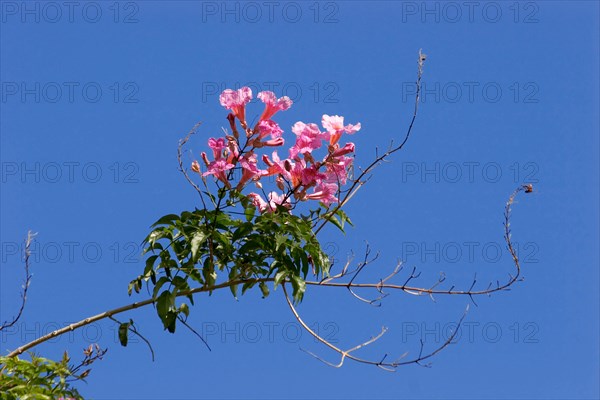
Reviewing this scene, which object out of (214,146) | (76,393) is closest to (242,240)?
(214,146)

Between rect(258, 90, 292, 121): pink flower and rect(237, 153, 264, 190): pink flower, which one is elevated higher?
rect(258, 90, 292, 121): pink flower

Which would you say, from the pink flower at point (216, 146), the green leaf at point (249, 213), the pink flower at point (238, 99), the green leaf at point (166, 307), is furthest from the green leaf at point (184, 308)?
the pink flower at point (238, 99)

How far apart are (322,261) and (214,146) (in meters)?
0.62

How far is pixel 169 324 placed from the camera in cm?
297

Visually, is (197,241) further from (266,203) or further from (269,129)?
(269,129)

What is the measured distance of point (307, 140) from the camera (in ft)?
10.0

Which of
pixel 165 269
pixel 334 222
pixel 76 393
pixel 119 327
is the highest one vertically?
pixel 334 222

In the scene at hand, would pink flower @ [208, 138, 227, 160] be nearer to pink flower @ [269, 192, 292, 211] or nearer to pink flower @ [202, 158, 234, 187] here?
pink flower @ [202, 158, 234, 187]

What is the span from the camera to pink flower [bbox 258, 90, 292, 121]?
300 cm

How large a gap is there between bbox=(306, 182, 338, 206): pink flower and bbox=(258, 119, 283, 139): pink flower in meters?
0.27

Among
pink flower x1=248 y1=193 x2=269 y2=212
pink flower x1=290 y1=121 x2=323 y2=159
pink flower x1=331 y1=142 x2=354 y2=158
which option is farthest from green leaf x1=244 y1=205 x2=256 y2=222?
pink flower x1=331 y1=142 x2=354 y2=158

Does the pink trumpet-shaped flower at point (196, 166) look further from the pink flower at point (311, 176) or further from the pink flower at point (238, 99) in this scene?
the pink flower at point (311, 176)

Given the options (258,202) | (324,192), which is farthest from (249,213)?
(324,192)

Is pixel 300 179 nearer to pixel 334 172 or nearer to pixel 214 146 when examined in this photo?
pixel 334 172
